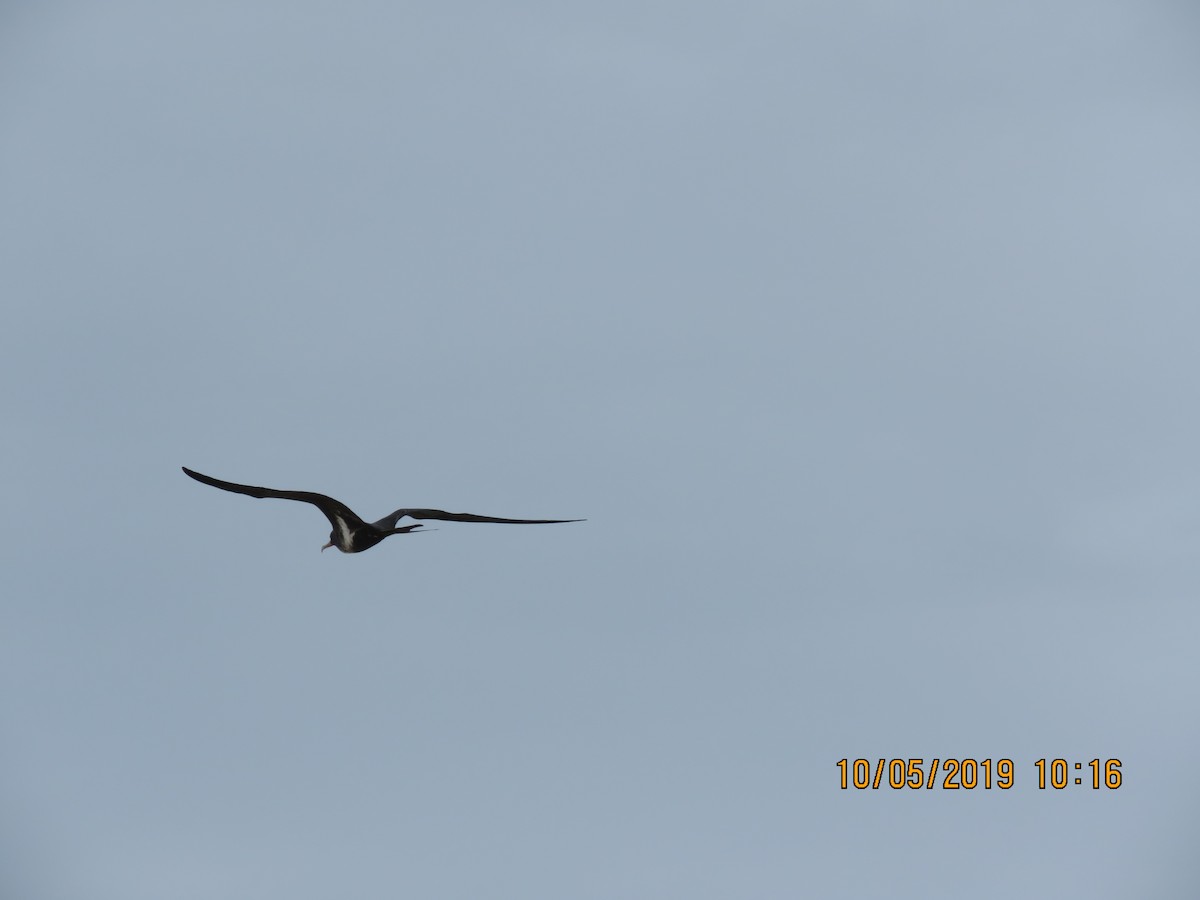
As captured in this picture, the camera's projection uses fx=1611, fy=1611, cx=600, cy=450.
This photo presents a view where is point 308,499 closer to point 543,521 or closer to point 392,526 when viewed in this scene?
point 392,526

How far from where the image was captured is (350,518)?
37.5 metres

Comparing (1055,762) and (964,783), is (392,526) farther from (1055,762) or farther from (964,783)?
(1055,762)

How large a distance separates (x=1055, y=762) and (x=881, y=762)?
6.50 metres

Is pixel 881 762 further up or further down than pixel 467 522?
further down

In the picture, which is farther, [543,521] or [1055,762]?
[1055,762]

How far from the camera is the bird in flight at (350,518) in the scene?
35.9 metres

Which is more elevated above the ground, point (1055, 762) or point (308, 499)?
point (308, 499)

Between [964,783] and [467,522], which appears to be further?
[964,783]

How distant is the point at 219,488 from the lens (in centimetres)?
3578

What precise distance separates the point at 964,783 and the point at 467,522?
22392 millimetres

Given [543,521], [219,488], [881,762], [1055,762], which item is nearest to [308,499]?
[219,488]

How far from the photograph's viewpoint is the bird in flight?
35.9 m

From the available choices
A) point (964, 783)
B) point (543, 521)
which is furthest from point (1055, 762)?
point (543, 521)

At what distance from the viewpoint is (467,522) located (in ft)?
123
